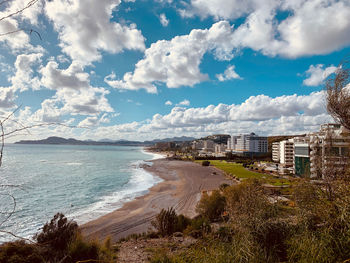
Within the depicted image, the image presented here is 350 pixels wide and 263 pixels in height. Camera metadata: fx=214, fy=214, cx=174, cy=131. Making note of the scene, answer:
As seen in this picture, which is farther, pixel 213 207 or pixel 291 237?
pixel 213 207

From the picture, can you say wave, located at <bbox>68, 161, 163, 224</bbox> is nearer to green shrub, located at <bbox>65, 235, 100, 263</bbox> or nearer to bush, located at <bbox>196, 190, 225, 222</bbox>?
green shrub, located at <bbox>65, 235, 100, 263</bbox>

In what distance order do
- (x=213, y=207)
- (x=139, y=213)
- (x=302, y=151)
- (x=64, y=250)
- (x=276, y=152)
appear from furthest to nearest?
(x=276, y=152) < (x=302, y=151) < (x=139, y=213) < (x=213, y=207) < (x=64, y=250)

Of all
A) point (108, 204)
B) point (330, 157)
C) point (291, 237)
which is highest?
point (330, 157)

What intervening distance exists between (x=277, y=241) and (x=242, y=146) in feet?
364

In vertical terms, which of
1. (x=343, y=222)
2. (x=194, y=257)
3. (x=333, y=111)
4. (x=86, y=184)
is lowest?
(x=86, y=184)

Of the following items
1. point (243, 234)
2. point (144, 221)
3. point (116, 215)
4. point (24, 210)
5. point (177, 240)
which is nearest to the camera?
point (243, 234)

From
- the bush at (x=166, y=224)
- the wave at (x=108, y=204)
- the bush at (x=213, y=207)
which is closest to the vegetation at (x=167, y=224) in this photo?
the bush at (x=166, y=224)

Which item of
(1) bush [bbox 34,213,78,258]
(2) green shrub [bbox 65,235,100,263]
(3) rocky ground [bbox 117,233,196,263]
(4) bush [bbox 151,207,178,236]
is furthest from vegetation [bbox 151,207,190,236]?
(1) bush [bbox 34,213,78,258]

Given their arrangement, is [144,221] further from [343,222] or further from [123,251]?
[343,222]

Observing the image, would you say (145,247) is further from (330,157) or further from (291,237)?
(330,157)

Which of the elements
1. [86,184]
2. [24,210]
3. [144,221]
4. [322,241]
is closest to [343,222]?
[322,241]

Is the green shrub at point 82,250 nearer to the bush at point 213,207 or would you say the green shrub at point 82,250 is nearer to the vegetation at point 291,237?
the vegetation at point 291,237

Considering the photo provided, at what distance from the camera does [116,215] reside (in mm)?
20688

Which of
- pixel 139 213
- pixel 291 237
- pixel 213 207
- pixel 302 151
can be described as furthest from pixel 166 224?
pixel 302 151
